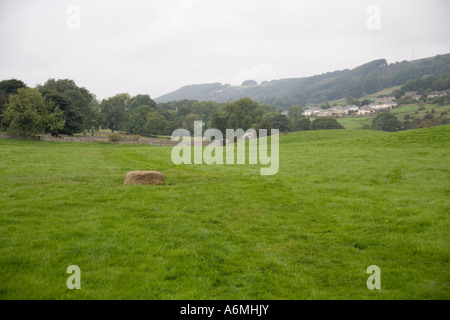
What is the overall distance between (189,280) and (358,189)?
497 inches

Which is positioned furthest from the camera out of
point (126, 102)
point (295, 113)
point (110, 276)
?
point (295, 113)

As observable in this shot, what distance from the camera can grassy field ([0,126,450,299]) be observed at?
6.59 m

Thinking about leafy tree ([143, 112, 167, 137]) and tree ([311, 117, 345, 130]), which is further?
tree ([311, 117, 345, 130])

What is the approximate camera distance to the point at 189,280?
696 cm

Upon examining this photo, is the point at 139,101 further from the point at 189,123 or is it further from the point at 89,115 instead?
the point at 89,115

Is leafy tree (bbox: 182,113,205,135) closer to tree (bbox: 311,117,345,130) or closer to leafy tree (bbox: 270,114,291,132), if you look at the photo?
leafy tree (bbox: 270,114,291,132)

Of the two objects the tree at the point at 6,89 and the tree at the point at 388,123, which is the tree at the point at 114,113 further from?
the tree at the point at 388,123

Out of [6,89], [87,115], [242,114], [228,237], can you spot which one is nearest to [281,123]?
[242,114]

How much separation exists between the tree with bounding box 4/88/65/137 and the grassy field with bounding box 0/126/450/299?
48.5 metres

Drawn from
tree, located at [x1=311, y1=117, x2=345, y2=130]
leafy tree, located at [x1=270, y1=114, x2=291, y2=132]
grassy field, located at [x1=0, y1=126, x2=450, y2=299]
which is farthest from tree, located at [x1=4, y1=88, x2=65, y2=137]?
tree, located at [x1=311, y1=117, x2=345, y2=130]

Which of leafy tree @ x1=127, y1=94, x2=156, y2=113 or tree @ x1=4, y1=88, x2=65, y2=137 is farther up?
leafy tree @ x1=127, y1=94, x2=156, y2=113

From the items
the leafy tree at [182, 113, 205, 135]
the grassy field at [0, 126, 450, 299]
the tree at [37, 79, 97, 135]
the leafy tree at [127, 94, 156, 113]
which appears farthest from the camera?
the leafy tree at [127, 94, 156, 113]
